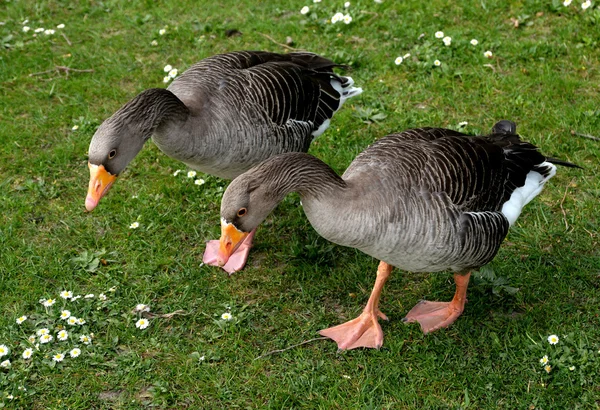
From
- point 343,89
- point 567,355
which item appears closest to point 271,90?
point 343,89

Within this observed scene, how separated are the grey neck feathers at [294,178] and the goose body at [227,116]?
879 mm

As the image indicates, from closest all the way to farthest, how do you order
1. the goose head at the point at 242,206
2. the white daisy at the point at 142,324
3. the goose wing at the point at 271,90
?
the goose head at the point at 242,206 < the white daisy at the point at 142,324 < the goose wing at the point at 271,90

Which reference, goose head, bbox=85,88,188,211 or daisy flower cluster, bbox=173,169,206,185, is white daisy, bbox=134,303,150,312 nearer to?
goose head, bbox=85,88,188,211

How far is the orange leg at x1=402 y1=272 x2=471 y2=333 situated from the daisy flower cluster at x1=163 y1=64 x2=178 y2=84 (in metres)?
3.23

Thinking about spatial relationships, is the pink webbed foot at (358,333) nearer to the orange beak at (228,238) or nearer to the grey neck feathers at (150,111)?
the orange beak at (228,238)

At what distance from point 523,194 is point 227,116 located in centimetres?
189

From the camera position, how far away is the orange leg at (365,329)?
409cm

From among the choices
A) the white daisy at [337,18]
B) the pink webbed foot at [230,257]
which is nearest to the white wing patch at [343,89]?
the pink webbed foot at [230,257]

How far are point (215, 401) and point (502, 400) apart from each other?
1.57 m

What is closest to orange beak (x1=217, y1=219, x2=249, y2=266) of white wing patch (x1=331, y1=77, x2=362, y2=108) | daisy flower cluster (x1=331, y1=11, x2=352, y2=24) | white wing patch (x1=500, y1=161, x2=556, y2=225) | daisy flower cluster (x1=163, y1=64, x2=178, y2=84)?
white wing patch (x1=500, y1=161, x2=556, y2=225)

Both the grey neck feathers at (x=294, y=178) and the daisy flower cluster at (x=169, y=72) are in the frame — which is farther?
the daisy flower cluster at (x=169, y=72)

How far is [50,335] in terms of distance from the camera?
13.7 feet

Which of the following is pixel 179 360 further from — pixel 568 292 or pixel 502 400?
pixel 568 292

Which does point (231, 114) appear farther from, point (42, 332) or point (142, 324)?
point (42, 332)
